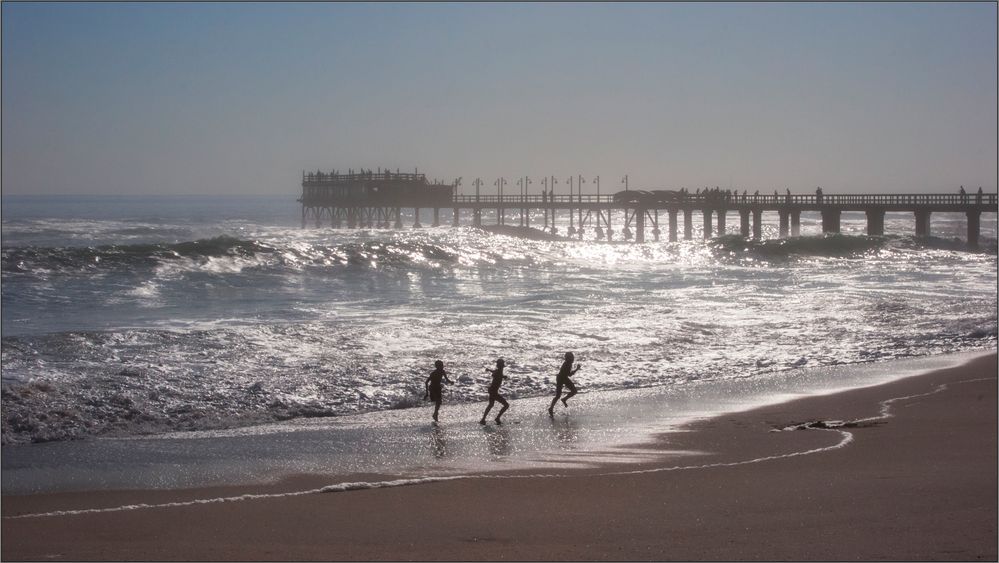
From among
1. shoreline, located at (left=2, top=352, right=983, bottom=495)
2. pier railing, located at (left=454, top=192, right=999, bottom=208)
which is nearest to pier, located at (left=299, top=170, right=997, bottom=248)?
pier railing, located at (left=454, top=192, right=999, bottom=208)

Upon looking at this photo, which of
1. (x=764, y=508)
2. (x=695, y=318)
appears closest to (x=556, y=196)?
(x=695, y=318)

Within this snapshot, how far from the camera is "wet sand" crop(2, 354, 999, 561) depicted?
6719 millimetres

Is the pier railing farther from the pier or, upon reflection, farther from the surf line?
the surf line

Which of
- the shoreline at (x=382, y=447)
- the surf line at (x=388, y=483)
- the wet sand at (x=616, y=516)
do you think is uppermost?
the wet sand at (x=616, y=516)

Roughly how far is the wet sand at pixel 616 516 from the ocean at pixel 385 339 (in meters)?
1.31

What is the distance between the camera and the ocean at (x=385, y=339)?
473 inches

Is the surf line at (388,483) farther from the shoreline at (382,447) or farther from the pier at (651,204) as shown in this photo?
the pier at (651,204)

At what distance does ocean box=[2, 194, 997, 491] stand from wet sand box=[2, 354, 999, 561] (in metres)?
1.31

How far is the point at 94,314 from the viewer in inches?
862

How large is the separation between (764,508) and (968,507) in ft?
4.91

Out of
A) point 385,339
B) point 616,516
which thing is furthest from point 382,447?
point 385,339

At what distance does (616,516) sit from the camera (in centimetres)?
758

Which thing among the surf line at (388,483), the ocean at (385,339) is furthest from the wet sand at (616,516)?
the ocean at (385,339)

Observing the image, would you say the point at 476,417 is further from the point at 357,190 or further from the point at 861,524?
the point at 357,190
